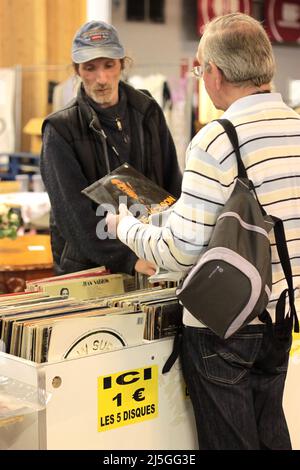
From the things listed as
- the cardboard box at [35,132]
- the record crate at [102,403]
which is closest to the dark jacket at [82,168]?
the record crate at [102,403]

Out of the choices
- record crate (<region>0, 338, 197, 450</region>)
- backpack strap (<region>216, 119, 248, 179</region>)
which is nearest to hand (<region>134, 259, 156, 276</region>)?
record crate (<region>0, 338, 197, 450</region>)

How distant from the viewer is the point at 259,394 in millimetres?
2168

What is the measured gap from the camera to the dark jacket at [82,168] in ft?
9.05

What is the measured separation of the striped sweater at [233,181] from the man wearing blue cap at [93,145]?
0.61 meters

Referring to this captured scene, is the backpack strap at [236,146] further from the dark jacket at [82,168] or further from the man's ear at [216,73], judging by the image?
the dark jacket at [82,168]

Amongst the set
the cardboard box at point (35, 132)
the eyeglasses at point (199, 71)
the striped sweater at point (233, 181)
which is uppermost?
the eyeglasses at point (199, 71)

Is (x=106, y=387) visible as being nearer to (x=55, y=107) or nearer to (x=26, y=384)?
(x=26, y=384)

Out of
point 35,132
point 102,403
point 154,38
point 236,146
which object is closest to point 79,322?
point 102,403

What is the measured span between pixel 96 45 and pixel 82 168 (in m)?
0.43

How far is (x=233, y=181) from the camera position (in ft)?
6.48

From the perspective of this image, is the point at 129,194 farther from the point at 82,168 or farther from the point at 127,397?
the point at 127,397

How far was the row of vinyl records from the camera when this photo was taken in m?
2.10

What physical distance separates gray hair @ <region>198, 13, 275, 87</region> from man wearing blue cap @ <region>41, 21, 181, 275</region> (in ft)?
2.69

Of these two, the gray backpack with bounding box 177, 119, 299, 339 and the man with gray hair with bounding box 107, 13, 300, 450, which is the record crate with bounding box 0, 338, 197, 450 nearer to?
the man with gray hair with bounding box 107, 13, 300, 450
